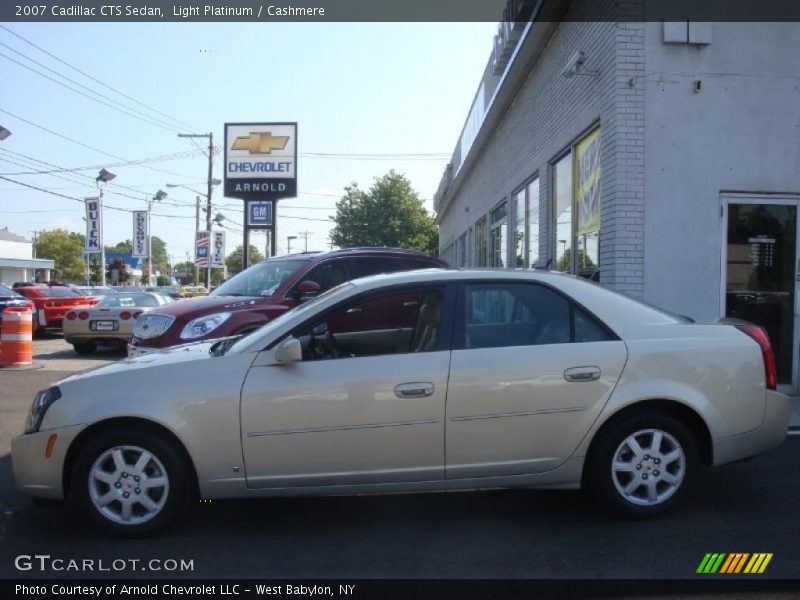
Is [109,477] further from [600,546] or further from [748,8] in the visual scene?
[748,8]

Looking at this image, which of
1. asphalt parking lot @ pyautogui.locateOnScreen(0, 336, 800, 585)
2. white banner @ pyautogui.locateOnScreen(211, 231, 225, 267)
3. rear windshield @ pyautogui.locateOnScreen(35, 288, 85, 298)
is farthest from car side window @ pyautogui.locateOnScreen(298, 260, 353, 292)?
white banner @ pyautogui.locateOnScreen(211, 231, 225, 267)

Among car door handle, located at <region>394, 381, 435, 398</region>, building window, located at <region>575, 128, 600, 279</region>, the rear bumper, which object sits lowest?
the rear bumper

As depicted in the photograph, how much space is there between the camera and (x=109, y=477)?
4.26 m

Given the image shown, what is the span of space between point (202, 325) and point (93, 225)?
27.1 metres

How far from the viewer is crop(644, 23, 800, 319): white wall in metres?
8.33

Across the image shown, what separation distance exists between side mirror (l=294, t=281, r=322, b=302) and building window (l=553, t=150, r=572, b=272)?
14.5 ft

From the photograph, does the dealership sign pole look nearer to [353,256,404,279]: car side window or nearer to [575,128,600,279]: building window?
[575,128,600,279]: building window

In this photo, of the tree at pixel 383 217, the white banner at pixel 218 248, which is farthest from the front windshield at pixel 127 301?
the tree at pixel 383 217

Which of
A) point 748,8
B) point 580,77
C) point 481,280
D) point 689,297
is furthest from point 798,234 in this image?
point 481,280

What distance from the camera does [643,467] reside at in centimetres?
455

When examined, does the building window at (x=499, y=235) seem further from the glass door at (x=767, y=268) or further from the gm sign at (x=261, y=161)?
the glass door at (x=767, y=268)

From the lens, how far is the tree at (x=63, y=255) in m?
81.8

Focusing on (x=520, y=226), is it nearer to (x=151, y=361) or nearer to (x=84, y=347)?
(x=84, y=347)

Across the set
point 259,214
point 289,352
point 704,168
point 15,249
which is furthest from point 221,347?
point 15,249
